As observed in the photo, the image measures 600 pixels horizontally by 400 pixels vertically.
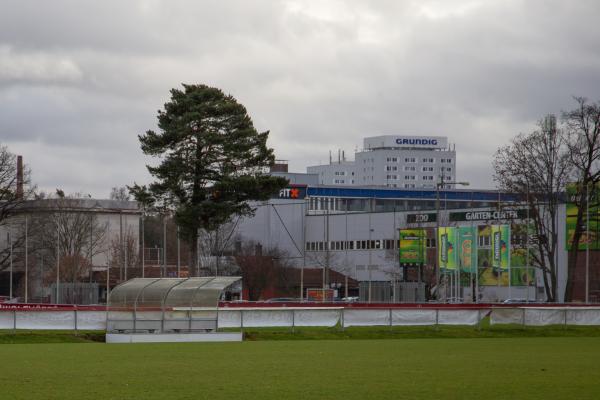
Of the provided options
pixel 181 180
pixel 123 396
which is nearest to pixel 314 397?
pixel 123 396

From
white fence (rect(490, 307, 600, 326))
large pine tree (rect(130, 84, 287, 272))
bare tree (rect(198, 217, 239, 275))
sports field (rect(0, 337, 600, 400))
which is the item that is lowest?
white fence (rect(490, 307, 600, 326))

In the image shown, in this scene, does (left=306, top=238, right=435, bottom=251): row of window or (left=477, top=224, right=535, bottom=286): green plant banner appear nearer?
(left=477, top=224, right=535, bottom=286): green plant banner

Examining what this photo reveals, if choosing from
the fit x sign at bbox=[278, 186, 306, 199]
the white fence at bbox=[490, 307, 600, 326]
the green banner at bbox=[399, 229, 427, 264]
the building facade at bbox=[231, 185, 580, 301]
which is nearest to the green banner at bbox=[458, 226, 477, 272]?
the green banner at bbox=[399, 229, 427, 264]

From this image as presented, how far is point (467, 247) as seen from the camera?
91438mm

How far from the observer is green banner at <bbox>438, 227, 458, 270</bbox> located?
301 ft

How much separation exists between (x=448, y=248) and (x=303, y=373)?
67.8 meters

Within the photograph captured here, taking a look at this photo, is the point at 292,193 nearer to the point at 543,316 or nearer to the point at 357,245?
the point at 357,245

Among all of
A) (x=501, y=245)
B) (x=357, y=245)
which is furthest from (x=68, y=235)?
(x=501, y=245)

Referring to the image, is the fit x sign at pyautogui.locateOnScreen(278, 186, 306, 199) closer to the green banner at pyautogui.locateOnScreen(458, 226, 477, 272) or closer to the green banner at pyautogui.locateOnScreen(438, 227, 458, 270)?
the green banner at pyautogui.locateOnScreen(438, 227, 458, 270)

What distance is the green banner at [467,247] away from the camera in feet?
298

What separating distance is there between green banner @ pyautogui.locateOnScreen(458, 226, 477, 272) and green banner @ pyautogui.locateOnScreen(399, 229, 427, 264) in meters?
7.15

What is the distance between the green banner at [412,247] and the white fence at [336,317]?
135 ft

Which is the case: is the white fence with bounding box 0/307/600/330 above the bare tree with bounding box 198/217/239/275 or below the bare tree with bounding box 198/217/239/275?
below

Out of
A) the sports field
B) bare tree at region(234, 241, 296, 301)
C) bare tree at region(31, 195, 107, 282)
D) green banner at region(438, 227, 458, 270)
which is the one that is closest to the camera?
the sports field
